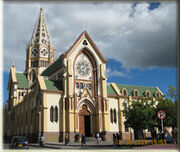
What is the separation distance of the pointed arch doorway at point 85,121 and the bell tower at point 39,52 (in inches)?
1531

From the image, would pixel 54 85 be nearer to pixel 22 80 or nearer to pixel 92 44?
pixel 92 44

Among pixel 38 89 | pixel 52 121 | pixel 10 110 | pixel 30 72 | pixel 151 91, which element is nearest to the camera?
pixel 52 121

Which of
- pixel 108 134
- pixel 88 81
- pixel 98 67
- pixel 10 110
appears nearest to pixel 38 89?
pixel 88 81

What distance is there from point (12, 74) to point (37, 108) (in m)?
→ 33.4

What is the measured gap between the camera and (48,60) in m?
83.4

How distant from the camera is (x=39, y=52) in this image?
3241 inches

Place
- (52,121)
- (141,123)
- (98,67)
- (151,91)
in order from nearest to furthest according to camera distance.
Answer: (141,123)
(52,121)
(98,67)
(151,91)

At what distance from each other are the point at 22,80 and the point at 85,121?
123 feet

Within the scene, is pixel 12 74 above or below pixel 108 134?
above

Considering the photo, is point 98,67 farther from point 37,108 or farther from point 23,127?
point 23,127

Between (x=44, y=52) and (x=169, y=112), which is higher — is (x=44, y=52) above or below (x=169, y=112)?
above

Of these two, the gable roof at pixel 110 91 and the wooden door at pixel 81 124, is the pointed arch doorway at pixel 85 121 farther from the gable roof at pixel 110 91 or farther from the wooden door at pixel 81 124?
the gable roof at pixel 110 91

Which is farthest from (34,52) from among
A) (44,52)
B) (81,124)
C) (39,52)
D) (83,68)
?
(81,124)

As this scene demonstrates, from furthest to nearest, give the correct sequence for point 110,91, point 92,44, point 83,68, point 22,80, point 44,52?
point 44,52 → point 22,80 → point 110,91 → point 92,44 → point 83,68
